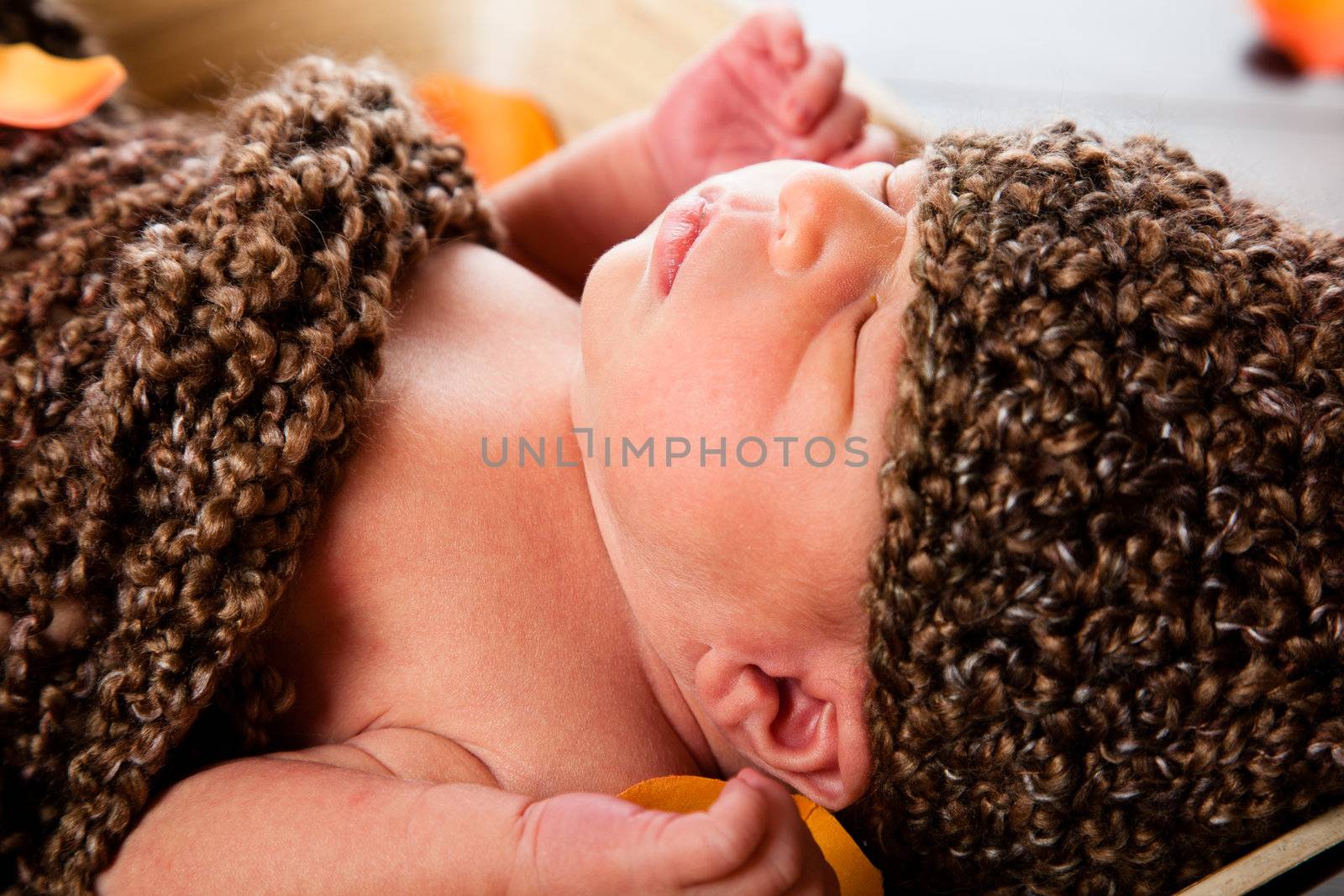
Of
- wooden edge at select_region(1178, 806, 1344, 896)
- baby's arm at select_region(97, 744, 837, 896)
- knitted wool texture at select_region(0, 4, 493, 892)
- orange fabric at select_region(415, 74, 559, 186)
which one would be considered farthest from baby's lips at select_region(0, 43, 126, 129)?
wooden edge at select_region(1178, 806, 1344, 896)

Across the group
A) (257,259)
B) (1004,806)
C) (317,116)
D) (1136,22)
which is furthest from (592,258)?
(1136,22)

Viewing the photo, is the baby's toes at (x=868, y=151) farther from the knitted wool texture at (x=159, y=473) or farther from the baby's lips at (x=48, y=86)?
the baby's lips at (x=48, y=86)

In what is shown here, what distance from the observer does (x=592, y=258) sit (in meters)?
1.36

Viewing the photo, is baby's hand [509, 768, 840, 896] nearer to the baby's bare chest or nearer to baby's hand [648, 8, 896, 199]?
the baby's bare chest

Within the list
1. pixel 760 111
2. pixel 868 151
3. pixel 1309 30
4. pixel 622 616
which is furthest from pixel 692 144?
pixel 1309 30

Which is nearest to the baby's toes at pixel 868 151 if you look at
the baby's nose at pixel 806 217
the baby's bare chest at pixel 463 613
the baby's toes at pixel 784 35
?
Result: the baby's toes at pixel 784 35

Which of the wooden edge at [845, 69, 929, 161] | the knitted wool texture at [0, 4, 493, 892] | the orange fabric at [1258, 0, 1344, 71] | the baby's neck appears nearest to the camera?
the knitted wool texture at [0, 4, 493, 892]

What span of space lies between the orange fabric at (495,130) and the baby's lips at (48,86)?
21.2 inches

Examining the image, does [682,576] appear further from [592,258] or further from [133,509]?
[592,258]

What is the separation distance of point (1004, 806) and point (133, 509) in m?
0.65

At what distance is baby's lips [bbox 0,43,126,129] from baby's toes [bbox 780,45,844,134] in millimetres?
694

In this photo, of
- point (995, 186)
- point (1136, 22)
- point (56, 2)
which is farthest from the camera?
point (1136, 22)

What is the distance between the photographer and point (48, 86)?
43.4 inches

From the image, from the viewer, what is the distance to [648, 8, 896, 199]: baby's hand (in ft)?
3.94
